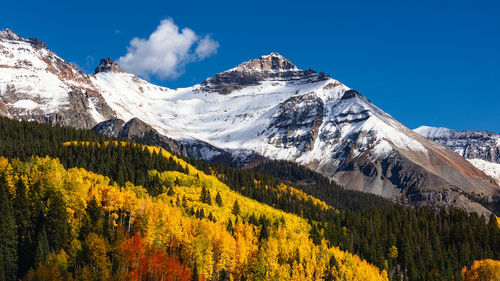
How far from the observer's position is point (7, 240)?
10181 cm

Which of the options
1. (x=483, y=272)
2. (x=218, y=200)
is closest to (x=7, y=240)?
(x=218, y=200)

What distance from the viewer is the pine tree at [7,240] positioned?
9700cm

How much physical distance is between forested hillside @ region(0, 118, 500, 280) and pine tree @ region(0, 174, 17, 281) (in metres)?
0.26

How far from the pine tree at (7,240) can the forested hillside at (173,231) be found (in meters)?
0.26

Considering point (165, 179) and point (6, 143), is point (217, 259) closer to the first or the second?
point (165, 179)

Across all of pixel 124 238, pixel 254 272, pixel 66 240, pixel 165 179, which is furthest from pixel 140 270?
pixel 165 179

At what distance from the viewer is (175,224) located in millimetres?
122812

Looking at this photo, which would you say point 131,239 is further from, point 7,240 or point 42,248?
point 7,240

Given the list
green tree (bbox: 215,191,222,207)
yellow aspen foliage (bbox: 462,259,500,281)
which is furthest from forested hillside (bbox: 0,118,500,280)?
yellow aspen foliage (bbox: 462,259,500,281)

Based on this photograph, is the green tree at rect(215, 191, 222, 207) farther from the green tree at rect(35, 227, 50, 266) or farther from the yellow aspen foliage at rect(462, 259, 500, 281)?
the yellow aspen foliage at rect(462, 259, 500, 281)

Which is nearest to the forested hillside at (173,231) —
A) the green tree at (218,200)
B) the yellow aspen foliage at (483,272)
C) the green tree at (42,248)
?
the green tree at (42,248)

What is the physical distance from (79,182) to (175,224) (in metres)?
29.4

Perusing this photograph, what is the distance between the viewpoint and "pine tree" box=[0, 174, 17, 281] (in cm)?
9700

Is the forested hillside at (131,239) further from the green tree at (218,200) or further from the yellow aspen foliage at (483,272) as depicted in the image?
the yellow aspen foliage at (483,272)
